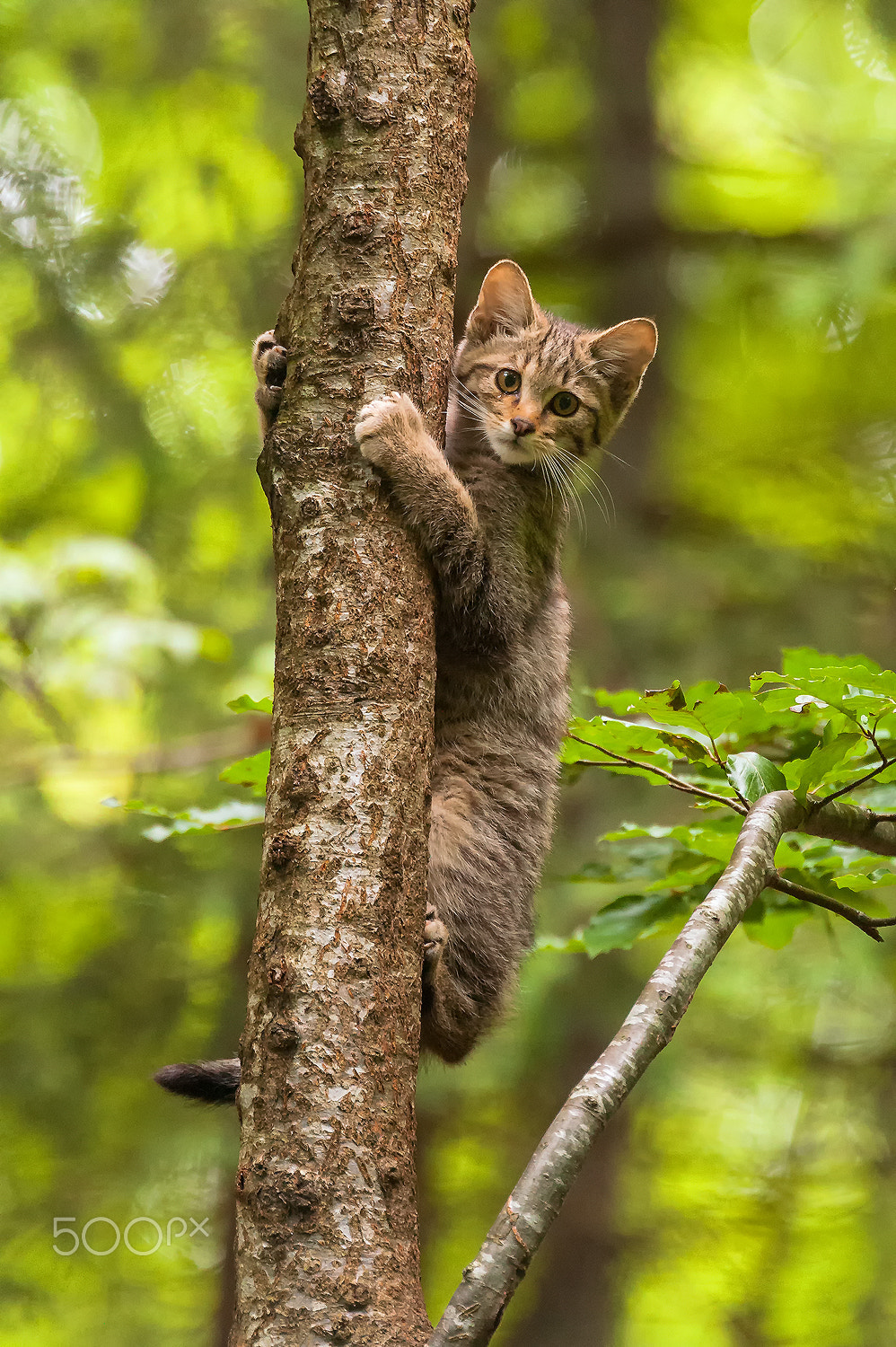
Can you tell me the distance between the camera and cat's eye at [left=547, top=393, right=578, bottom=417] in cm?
316

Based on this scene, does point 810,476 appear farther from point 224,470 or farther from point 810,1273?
point 810,1273

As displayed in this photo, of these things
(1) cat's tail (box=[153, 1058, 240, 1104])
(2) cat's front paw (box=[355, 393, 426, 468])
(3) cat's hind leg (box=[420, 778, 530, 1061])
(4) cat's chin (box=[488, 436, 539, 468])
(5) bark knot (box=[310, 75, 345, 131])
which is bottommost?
(1) cat's tail (box=[153, 1058, 240, 1104])

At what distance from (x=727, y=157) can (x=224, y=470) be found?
4018 millimetres

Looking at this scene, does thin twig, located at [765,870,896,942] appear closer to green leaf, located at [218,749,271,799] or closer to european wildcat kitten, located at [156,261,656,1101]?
european wildcat kitten, located at [156,261,656,1101]

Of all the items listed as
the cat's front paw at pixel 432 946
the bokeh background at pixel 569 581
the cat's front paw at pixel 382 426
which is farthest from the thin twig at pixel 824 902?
the bokeh background at pixel 569 581

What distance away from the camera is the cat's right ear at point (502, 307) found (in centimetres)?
322

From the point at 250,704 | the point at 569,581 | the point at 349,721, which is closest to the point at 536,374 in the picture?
the point at 250,704

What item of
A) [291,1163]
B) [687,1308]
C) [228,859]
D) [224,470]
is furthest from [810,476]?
[291,1163]

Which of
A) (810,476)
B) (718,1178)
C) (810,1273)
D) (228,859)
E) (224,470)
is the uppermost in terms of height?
(810,476)

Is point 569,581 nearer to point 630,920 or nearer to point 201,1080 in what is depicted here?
point 630,920

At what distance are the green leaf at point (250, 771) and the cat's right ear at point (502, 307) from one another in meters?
1.55

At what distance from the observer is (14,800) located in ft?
16.1

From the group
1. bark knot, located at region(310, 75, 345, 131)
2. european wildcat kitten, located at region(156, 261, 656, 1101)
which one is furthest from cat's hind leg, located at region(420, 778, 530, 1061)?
bark knot, located at region(310, 75, 345, 131)

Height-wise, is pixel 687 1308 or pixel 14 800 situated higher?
pixel 14 800
